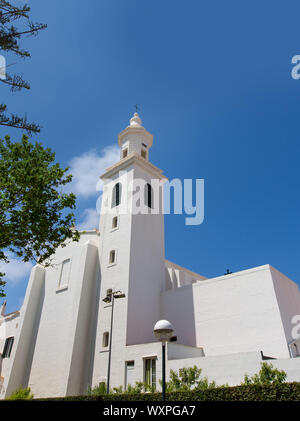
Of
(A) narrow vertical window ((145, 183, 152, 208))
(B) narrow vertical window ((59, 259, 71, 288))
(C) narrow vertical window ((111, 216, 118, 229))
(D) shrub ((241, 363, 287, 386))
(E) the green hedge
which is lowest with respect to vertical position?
(E) the green hedge

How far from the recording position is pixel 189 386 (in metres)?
16.2

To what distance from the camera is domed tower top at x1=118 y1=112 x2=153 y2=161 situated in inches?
1224

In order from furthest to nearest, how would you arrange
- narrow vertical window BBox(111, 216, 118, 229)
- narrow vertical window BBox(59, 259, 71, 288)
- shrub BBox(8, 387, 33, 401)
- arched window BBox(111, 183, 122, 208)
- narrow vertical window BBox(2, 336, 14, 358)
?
narrow vertical window BBox(2, 336, 14, 358) → arched window BBox(111, 183, 122, 208) → narrow vertical window BBox(111, 216, 118, 229) → narrow vertical window BBox(59, 259, 71, 288) → shrub BBox(8, 387, 33, 401)

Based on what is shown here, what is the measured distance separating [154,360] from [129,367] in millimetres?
2054

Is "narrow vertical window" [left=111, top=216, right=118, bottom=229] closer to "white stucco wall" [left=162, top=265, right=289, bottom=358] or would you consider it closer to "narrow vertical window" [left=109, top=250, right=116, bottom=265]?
"narrow vertical window" [left=109, top=250, right=116, bottom=265]

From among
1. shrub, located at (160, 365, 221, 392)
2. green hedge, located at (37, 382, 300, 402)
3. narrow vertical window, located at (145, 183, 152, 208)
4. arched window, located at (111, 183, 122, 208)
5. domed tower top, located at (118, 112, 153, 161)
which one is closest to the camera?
green hedge, located at (37, 382, 300, 402)

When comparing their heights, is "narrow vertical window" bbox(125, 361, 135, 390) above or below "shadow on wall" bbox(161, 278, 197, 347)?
below

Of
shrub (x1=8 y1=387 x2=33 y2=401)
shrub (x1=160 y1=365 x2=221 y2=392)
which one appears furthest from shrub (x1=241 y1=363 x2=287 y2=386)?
shrub (x1=8 y1=387 x2=33 y2=401)

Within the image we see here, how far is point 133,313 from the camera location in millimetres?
22203

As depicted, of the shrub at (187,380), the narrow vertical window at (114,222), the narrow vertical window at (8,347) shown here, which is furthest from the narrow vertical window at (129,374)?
the narrow vertical window at (8,347)

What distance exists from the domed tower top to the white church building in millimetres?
157

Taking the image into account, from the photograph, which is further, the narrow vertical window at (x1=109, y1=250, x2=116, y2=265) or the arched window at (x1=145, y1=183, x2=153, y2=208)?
the arched window at (x1=145, y1=183, x2=153, y2=208)

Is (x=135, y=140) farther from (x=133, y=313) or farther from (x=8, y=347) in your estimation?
(x=8, y=347)

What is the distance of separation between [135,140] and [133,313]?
660 inches
